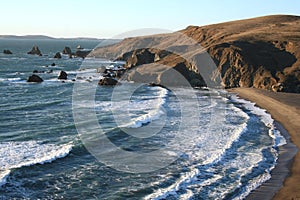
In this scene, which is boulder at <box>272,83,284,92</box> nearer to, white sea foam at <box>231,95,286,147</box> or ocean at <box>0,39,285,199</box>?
white sea foam at <box>231,95,286,147</box>

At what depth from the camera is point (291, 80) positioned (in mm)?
48531

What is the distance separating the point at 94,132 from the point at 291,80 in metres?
31.7

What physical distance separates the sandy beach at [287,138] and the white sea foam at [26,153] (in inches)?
426

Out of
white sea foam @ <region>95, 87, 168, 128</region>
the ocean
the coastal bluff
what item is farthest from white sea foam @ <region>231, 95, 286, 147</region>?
white sea foam @ <region>95, 87, 168, 128</region>

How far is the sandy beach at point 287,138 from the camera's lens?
56.3 ft

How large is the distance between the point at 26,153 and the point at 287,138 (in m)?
17.9

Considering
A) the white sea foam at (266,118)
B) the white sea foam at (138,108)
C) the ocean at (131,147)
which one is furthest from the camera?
the white sea foam at (138,108)

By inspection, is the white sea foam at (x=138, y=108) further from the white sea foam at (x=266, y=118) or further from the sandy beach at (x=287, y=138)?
the sandy beach at (x=287, y=138)

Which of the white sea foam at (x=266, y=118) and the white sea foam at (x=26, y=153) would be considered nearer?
the white sea foam at (x=26, y=153)

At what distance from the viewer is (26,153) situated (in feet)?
68.9

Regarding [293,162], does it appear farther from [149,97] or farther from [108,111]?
[149,97]

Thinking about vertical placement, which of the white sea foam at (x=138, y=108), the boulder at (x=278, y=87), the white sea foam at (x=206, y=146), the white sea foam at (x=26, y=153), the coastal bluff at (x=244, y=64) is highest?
the coastal bluff at (x=244, y=64)

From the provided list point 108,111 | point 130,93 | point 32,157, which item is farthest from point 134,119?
point 130,93

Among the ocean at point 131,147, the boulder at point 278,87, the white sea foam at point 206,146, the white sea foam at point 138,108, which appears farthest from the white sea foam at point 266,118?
the white sea foam at point 138,108
